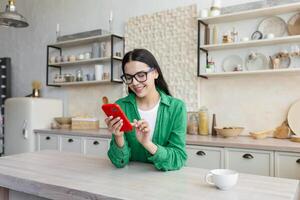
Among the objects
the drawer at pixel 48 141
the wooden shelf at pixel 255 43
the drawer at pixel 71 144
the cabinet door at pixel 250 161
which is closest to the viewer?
the cabinet door at pixel 250 161

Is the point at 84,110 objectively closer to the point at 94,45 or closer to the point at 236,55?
the point at 94,45

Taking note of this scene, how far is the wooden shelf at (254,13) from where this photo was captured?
2.72m

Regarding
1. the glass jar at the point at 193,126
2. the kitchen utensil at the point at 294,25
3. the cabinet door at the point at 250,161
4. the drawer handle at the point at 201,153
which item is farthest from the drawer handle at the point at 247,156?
the kitchen utensil at the point at 294,25

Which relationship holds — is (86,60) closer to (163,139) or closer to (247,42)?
(247,42)

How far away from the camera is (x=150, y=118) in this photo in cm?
162

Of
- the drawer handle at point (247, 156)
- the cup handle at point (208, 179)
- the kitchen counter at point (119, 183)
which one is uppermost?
the cup handle at point (208, 179)

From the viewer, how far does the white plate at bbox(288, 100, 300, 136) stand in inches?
108

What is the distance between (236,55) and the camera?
10.2 ft

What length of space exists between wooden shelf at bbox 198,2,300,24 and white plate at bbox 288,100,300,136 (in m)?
0.91

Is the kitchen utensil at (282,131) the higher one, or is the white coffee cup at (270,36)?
the white coffee cup at (270,36)

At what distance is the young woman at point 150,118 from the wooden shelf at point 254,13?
5.47 ft

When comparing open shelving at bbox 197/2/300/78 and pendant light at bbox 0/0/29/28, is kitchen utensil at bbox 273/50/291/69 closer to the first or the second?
open shelving at bbox 197/2/300/78

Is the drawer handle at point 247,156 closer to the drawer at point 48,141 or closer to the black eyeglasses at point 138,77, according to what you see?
the black eyeglasses at point 138,77

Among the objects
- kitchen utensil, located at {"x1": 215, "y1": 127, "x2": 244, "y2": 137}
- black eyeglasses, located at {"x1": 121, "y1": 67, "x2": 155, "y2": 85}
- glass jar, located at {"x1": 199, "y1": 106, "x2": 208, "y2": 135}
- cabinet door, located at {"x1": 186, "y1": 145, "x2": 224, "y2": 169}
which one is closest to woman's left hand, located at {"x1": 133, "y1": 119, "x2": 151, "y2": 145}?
black eyeglasses, located at {"x1": 121, "y1": 67, "x2": 155, "y2": 85}
